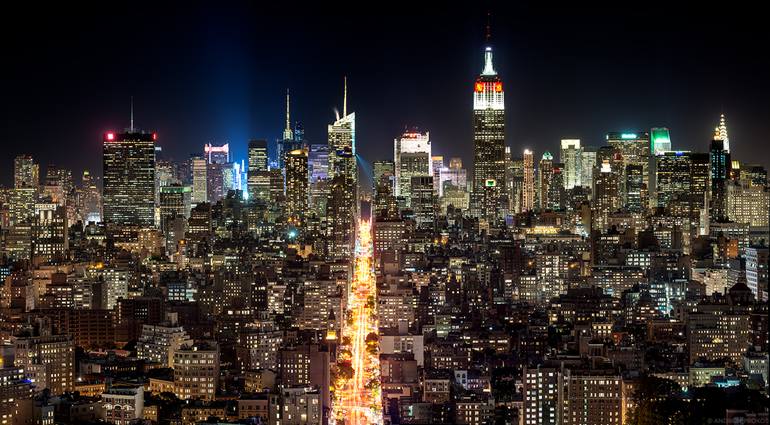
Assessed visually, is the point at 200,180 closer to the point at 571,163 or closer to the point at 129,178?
the point at 129,178

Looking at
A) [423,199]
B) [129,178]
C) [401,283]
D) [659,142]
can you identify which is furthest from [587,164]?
[401,283]

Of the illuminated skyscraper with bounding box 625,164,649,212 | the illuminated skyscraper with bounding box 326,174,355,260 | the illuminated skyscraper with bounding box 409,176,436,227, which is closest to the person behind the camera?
the illuminated skyscraper with bounding box 326,174,355,260

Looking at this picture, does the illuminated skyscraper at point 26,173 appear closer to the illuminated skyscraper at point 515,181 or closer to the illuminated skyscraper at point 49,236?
the illuminated skyscraper at point 49,236

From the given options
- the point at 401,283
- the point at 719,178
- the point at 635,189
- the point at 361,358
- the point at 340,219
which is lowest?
the point at 361,358

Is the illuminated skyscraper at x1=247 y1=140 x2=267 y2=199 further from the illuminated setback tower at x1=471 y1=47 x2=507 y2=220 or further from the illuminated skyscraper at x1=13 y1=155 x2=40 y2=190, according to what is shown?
the illuminated skyscraper at x1=13 y1=155 x2=40 y2=190

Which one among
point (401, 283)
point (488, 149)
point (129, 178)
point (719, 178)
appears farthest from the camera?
point (488, 149)

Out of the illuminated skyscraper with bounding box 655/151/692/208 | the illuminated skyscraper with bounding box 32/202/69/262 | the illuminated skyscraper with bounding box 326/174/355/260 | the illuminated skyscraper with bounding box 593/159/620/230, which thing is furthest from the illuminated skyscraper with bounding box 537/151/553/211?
the illuminated skyscraper with bounding box 32/202/69/262

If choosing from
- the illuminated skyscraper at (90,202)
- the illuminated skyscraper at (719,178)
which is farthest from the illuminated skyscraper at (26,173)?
the illuminated skyscraper at (719,178)
